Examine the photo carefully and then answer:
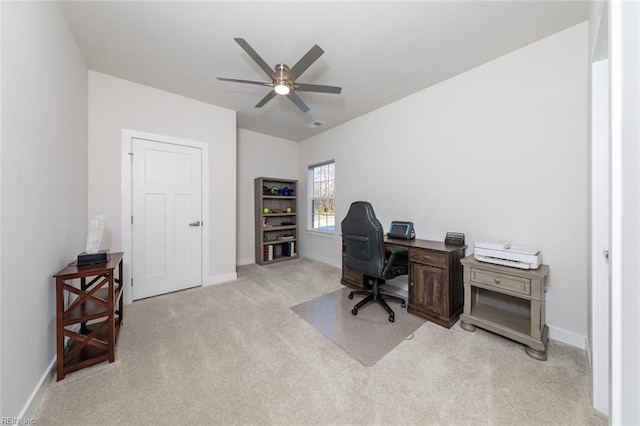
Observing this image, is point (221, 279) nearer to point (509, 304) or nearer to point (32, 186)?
point (32, 186)

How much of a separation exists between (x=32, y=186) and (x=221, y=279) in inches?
94.1

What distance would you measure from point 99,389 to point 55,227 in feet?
3.88

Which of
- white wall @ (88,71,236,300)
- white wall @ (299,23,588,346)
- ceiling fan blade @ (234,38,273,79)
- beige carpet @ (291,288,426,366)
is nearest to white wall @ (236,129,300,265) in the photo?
white wall @ (88,71,236,300)

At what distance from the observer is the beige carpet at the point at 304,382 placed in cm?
126

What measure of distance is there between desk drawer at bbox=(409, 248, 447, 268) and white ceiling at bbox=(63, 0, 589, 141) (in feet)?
6.46

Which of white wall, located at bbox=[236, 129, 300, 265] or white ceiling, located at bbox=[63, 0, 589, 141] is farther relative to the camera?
white wall, located at bbox=[236, 129, 300, 265]

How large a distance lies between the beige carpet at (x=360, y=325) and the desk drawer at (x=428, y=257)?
60cm

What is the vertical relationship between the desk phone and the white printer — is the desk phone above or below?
above

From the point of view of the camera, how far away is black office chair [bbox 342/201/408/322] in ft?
7.32

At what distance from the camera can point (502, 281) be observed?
190 centimetres

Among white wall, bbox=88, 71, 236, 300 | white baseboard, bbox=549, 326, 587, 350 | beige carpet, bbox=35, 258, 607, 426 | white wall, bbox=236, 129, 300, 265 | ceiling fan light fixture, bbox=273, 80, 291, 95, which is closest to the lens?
beige carpet, bbox=35, 258, 607, 426

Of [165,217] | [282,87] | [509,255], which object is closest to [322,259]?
[165,217]

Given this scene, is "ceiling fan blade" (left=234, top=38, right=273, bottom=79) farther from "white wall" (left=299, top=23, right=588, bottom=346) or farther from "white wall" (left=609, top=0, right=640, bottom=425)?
"white wall" (left=299, top=23, right=588, bottom=346)

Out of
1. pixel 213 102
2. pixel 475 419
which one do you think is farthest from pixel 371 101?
pixel 475 419
